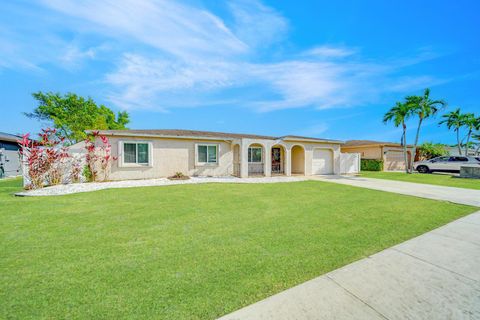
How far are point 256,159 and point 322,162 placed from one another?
19.3ft

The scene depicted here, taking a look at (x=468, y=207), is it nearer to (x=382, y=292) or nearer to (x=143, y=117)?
(x=382, y=292)

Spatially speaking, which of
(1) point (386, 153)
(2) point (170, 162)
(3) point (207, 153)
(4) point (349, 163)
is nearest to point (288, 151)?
(3) point (207, 153)

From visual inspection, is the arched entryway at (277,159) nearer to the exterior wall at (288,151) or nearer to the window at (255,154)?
the window at (255,154)

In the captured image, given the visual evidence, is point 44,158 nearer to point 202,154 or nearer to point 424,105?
point 202,154

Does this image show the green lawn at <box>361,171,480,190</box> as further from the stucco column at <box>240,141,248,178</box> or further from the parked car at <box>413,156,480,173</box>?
the stucco column at <box>240,141,248,178</box>

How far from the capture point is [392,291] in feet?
7.00

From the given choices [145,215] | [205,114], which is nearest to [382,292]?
[145,215]

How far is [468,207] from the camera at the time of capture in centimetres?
586

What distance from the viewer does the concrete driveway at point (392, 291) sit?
70.9 inches

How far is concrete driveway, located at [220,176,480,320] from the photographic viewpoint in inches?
70.9

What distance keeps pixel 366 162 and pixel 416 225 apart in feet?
64.9

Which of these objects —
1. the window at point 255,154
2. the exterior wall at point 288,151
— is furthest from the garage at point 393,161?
the window at point 255,154

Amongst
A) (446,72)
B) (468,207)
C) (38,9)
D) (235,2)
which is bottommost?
(468,207)

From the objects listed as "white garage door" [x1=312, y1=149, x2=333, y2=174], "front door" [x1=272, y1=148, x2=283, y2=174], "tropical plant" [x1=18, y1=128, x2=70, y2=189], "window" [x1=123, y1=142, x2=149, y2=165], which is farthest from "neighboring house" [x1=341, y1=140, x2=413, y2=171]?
"tropical plant" [x1=18, y1=128, x2=70, y2=189]
